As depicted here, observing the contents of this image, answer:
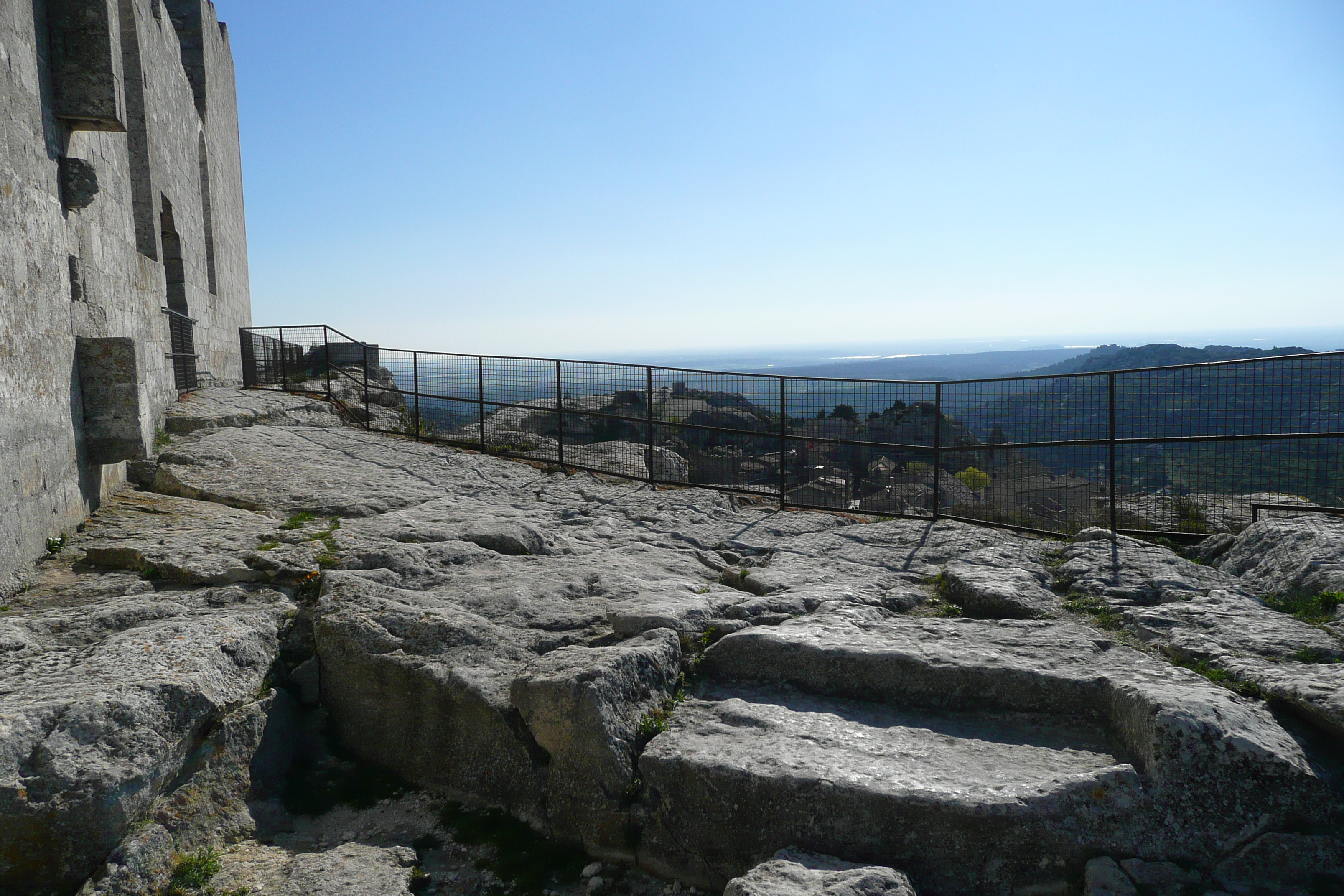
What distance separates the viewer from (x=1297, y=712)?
373cm

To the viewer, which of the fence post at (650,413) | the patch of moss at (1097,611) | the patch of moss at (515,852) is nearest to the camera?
the patch of moss at (515,852)

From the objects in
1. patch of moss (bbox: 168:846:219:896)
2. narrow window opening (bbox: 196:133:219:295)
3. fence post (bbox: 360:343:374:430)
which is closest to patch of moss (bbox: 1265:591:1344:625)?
patch of moss (bbox: 168:846:219:896)

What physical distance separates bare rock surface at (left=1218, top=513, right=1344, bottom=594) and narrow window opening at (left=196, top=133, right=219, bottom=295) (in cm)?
1553

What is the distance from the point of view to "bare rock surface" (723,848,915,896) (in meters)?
3.03

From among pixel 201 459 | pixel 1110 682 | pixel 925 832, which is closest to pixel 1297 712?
pixel 1110 682

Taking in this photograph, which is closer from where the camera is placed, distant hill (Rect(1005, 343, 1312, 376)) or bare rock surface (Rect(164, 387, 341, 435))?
bare rock surface (Rect(164, 387, 341, 435))

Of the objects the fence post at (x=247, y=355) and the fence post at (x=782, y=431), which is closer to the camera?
the fence post at (x=782, y=431)

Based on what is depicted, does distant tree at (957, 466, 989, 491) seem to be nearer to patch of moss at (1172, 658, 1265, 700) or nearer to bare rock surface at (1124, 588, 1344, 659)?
bare rock surface at (1124, 588, 1344, 659)

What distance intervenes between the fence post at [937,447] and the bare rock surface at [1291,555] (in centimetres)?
251

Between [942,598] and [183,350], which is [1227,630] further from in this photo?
[183,350]

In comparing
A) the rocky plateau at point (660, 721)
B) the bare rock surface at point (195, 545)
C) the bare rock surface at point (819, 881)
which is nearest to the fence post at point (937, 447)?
the rocky plateau at point (660, 721)

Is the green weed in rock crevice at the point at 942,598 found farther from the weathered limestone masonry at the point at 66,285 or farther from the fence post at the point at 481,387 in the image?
the fence post at the point at 481,387

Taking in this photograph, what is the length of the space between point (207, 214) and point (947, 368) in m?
60.3

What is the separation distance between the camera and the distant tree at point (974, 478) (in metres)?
9.38
